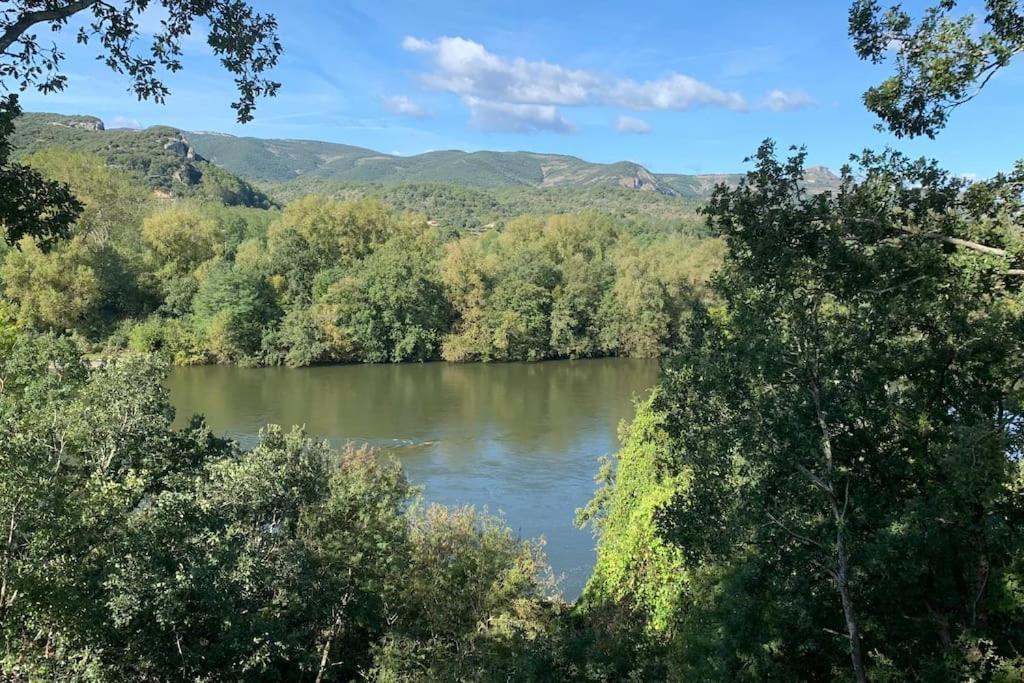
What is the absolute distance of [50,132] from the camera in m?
95.5

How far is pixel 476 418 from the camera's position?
97.2 feet

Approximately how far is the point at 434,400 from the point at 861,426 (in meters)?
27.6

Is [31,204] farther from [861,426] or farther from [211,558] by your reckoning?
[861,426]

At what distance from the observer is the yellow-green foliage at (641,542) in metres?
11.6

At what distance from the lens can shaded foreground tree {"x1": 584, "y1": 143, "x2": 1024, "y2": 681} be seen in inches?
225

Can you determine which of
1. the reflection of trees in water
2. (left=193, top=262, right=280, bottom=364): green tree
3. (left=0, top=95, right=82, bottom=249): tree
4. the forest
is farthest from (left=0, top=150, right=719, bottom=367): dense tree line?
(left=0, top=95, right=82, bottom=249): tree

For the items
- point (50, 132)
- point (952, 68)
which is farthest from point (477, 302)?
point (50, 132)

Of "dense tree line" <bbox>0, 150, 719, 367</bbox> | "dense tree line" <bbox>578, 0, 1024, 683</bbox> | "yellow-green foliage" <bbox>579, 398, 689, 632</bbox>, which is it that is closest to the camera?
"dense tree line" <bbox>578, 0, 1024, 683</bbox>

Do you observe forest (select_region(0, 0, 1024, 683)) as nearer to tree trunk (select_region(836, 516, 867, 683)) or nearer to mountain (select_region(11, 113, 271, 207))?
tree trunk (select_region(836, 516, 867, 683))

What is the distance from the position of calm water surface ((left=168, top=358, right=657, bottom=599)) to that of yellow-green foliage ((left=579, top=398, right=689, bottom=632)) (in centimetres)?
254

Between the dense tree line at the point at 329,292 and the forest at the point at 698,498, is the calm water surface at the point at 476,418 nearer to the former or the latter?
the dense tree line at the point at 329,292

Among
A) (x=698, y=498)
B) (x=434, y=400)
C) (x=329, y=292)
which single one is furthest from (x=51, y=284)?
(x=698, y=498)

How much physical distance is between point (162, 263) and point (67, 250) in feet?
25.2

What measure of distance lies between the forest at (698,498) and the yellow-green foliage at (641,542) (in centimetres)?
6
